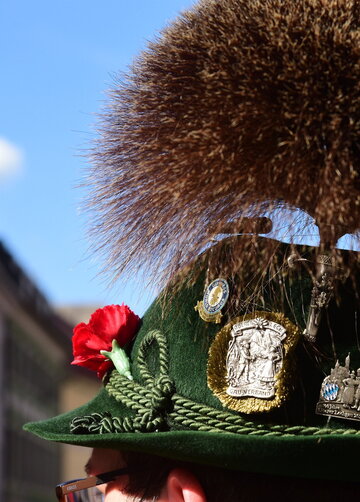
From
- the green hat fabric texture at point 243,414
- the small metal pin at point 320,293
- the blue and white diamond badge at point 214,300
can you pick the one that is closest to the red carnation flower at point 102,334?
the green hat fabric texture at point 243,414

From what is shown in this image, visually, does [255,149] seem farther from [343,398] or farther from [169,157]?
[343,398]

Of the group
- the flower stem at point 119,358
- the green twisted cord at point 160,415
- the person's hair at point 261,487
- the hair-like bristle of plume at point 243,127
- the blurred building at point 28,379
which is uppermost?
the blurred building at point 28,379

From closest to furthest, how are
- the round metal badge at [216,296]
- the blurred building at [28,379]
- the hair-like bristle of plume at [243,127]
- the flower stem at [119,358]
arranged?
1. the hair-like bristle of plume at [243,127]
2. the round metal badge at [216,296]
3. the flower stem at [119,358]
4. the blurred building at [28,379]

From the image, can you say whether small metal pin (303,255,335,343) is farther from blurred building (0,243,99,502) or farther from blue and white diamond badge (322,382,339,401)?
blurred building (0,243,99,502)

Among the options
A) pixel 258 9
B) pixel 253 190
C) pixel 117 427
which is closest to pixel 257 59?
pixel 258 9

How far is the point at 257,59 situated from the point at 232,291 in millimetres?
534

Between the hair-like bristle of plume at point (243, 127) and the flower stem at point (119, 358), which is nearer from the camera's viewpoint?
the hair-like bristle of plume at point (243, 127)

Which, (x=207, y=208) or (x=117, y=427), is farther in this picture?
(x=117, y=427)

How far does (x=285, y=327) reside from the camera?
6.96 ft

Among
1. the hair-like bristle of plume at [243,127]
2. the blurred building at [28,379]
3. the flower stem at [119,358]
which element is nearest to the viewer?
the hair-like bristle of plume at [243,127]

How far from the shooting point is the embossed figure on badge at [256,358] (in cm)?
211

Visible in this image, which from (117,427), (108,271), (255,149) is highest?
(255,149)

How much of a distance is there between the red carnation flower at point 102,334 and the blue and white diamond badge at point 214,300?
1.15 feet

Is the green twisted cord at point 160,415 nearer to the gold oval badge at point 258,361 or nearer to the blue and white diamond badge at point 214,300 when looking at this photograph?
the gold oval badge at point 258,361
